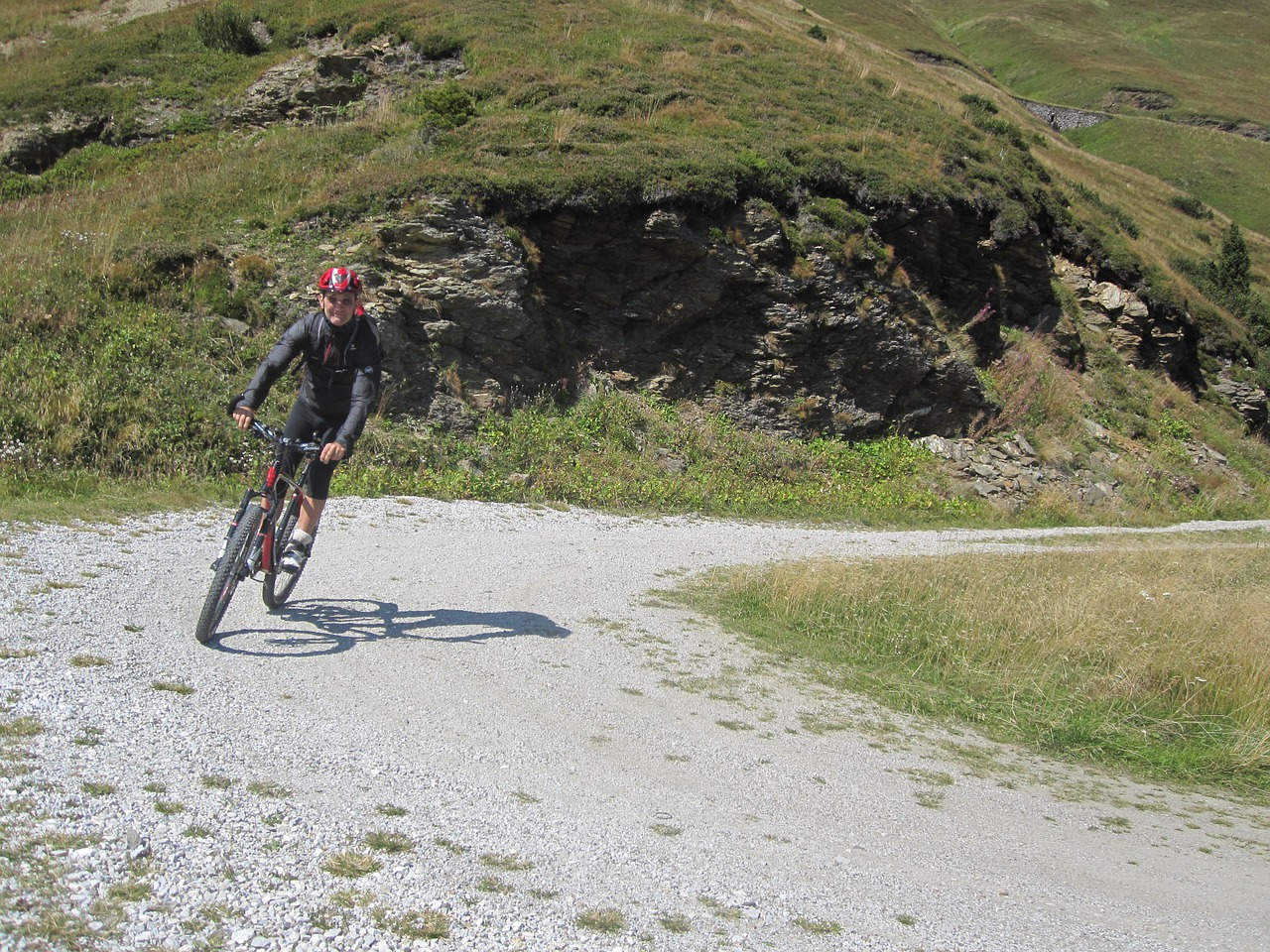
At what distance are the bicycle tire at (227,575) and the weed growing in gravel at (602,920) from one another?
11.4 feet

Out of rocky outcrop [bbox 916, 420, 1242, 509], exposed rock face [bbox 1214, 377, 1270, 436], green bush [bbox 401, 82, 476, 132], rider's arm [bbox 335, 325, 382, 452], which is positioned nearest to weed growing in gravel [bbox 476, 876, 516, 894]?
rider's arm [bbox 335, 325, 382, 452]

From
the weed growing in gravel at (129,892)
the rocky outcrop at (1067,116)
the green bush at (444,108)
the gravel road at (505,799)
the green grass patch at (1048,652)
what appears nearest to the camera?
the weed growing in gravel at (129,892)

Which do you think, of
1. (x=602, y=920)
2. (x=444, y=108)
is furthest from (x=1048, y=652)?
(x=444, y=108)

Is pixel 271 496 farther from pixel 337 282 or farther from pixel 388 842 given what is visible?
pixel 388 842

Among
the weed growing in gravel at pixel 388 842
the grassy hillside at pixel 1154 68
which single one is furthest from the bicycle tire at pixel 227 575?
the grassy hillside at pixel 1154 68

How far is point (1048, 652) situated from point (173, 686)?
6.65m

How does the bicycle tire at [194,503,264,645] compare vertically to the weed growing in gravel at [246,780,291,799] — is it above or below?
above

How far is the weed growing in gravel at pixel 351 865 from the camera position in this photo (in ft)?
11.4

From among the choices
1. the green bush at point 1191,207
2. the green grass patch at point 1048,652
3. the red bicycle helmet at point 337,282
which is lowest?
the green grass patch at point 1048,652

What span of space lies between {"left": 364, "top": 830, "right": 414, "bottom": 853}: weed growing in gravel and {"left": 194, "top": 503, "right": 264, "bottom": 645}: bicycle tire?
2620 mm

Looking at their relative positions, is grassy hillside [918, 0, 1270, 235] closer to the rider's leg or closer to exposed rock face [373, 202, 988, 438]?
exposed rock face [373, 202, 988, 438]

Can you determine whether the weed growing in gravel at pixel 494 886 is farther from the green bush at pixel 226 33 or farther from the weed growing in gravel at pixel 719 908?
the green bush at pixel 226 33

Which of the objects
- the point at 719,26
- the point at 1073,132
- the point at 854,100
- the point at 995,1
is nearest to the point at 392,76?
the point at 719,26

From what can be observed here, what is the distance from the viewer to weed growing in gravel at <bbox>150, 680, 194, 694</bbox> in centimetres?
504
